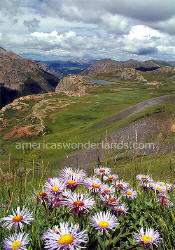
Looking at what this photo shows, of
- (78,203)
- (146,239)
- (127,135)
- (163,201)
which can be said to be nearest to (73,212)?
(78,203)

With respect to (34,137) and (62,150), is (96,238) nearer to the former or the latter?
(62,150)

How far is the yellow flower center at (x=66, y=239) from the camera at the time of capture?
1.79 m

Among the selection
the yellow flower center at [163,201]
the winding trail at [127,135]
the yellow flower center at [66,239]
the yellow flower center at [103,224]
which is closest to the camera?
the yellow flower center at [66,239]

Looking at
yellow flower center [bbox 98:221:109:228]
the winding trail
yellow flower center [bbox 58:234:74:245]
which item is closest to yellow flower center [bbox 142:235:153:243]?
yellow flower center [bbox 98:221:109:228]

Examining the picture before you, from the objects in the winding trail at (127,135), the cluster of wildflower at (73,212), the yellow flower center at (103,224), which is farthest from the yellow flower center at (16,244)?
the winding trail at (127,135)

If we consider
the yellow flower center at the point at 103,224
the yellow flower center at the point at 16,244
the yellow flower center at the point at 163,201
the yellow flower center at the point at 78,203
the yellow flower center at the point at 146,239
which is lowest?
the yellow flower center at the point at 163,201

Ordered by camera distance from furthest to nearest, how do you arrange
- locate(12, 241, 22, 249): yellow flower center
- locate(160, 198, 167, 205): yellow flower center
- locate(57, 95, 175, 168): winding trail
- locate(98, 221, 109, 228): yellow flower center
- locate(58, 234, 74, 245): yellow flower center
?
locate(57, 95, 175, 168): winding trail < locate(160, 198, 167, 205): yellow flower center < locate(98, 221, 109, 228): yellow flower center < locate(12, 241, 22, 249): yellow flower center < locate(58, 234, 74, 245): yellow flower center

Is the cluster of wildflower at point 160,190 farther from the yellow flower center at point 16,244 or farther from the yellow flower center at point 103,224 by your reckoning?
the yellow flower center at point 16,244

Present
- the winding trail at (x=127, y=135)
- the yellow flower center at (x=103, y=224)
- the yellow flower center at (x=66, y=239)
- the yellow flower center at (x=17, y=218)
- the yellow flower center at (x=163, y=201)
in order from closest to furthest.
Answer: the yellow flower center at (x=66, y=239) → the yellow flower center at (x=103, y=224) → the yellow flower center at (x=17, y=218) → the yellow flower center at (x=163, y=201) → the winding trail at (x=127, y=135)

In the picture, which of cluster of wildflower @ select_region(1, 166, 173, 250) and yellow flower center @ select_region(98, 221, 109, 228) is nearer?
cluster of wildflower @ select_region(1, 166, 173, 250)

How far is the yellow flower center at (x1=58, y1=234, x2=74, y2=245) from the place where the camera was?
1.79 m

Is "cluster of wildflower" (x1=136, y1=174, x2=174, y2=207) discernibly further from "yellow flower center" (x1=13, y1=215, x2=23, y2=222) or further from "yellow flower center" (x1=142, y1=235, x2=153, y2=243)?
"yellow flower center" (x1=13, y1=215, x2=23, y2=222)

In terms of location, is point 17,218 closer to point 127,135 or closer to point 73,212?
point 73,212

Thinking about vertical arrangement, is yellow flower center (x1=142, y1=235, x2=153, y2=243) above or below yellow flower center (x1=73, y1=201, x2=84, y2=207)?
below
